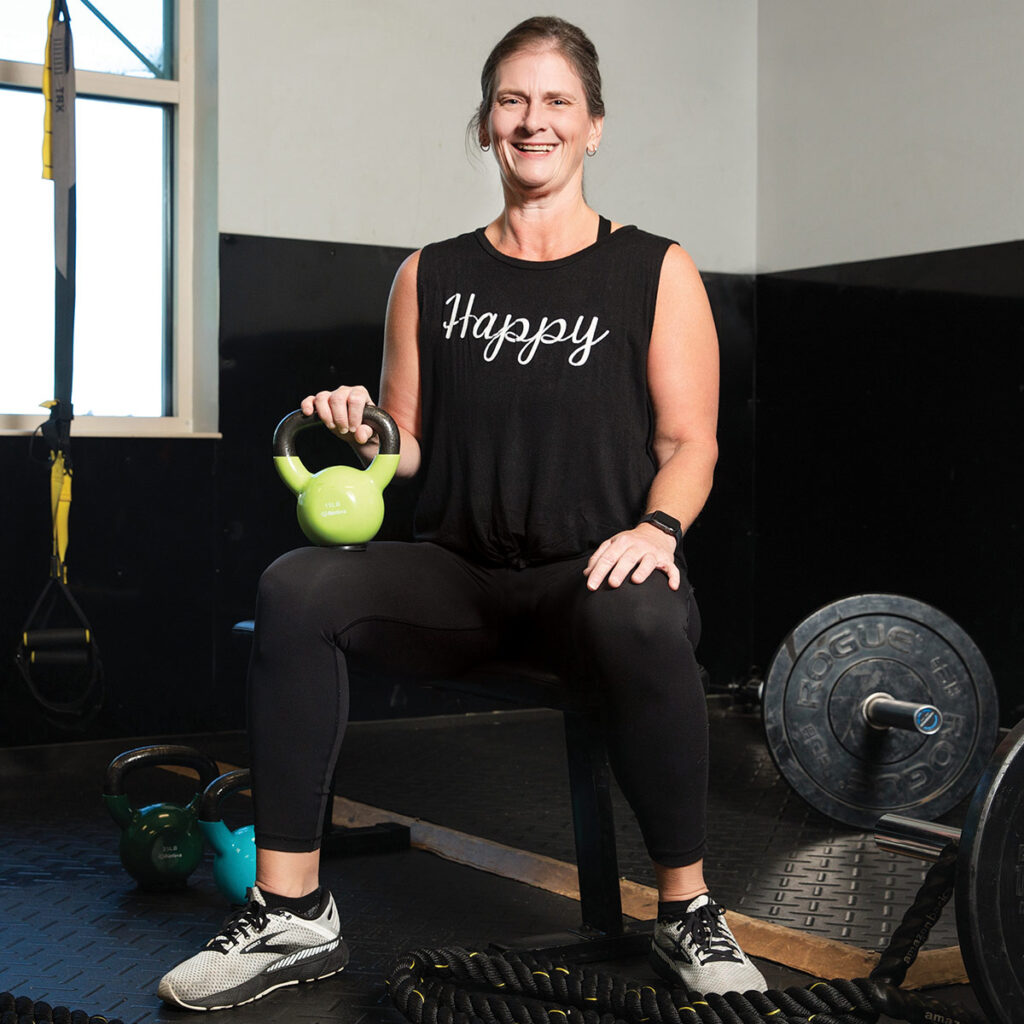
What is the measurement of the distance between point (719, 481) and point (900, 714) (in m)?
1.79

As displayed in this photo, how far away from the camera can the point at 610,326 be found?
1.90 m

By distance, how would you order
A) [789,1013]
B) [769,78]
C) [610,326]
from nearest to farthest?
[789,1013] → [610,326] → [769,78]

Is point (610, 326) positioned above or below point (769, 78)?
below

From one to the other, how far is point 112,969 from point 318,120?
2358mm

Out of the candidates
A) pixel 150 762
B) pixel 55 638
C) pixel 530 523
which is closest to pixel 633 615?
pixel 530 523

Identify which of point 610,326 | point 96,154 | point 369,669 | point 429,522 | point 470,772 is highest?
point 96,154

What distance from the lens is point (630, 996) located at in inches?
61.5

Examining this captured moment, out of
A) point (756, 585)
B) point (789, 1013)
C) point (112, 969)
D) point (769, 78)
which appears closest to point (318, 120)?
point (769, 78)

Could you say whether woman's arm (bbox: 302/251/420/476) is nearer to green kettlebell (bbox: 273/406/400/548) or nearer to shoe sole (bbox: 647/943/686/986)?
green kettlebell (bbox: 273/406/400/548)

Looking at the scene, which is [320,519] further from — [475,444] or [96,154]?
[96,154]

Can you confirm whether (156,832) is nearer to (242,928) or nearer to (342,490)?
(242,928)

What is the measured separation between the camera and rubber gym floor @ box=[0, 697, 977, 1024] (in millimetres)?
1787

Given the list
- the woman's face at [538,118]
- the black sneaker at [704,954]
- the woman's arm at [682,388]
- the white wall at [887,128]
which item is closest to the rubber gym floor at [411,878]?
the black sneaker at [704,954]

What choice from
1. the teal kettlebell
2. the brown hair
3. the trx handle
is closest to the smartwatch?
the brown hair
